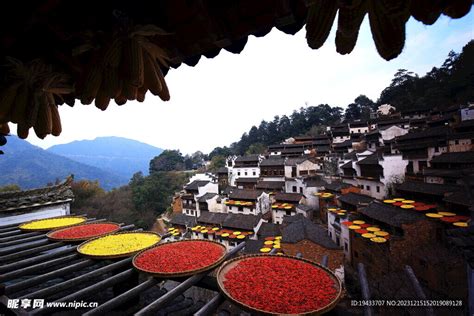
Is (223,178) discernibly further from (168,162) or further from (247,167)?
(168,162)

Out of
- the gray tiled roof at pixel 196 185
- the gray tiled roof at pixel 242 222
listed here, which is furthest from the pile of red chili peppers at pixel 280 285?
the gray tiled roof at pixel 196 185

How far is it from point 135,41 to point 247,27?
0.68 metres

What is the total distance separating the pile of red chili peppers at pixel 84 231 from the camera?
3.61m

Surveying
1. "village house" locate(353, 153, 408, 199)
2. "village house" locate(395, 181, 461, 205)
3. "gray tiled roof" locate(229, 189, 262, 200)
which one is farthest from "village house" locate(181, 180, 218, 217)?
"village house" locate(395, 181, 461, 205)

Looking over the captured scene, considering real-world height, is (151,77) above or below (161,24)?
below

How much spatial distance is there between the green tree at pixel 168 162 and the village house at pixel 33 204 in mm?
57859

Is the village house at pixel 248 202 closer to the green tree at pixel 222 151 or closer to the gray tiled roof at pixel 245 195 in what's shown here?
the gray tiled roof at pixel 245 195

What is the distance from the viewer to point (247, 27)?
1.37 metres

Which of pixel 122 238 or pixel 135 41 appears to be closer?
pixel 135 41

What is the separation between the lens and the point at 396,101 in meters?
50.0

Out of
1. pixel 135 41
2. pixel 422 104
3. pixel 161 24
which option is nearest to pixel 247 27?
pixel 161 24

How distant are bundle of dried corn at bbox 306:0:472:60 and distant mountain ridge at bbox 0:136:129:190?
283ft

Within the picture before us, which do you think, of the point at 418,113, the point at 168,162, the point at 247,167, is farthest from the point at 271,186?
the point at 168,162

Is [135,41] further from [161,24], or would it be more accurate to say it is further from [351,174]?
[351,174]
